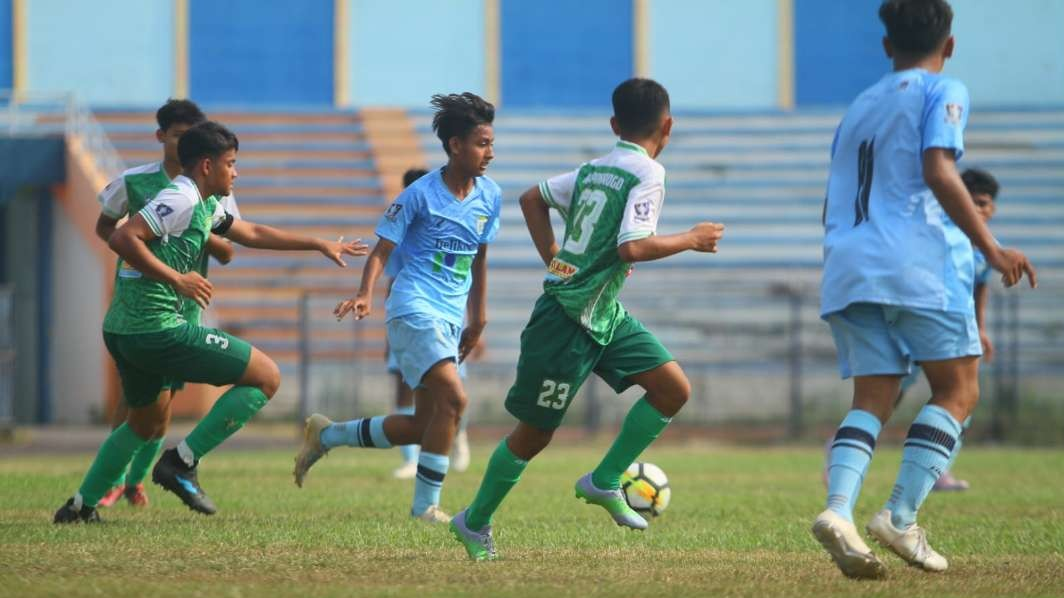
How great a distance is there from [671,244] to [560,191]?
72 centimetres

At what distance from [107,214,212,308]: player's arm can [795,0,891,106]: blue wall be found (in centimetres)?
2016

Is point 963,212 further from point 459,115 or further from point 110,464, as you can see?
point 110,464

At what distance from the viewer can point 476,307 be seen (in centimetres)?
849

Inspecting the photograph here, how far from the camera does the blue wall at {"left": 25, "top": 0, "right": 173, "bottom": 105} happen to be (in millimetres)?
25828

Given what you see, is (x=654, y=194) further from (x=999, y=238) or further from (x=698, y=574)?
(x=999, y=238)

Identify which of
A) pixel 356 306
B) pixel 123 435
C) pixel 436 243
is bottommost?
pixel 123 435

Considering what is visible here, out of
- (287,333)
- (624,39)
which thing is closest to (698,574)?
(287,333)

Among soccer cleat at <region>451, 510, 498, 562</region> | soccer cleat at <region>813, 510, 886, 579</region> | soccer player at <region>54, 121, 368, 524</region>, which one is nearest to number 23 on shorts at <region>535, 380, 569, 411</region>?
soccer cleat at <region>451, 510, 498, 562</region>

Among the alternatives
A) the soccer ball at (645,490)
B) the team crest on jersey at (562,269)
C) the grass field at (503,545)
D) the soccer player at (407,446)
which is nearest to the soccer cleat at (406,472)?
the soccer player at (407,446)

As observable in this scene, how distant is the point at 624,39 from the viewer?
26.5 metres

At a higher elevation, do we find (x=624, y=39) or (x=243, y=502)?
(x=624, y=39)

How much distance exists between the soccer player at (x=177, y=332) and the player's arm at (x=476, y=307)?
74cm

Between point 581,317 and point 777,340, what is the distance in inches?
497

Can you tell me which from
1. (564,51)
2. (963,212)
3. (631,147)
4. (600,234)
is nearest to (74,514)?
(600,234)
